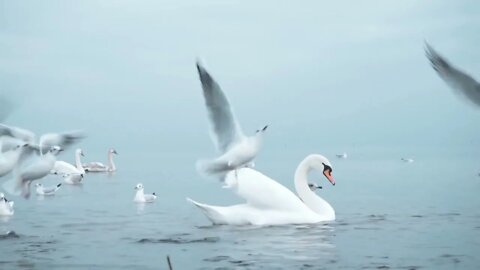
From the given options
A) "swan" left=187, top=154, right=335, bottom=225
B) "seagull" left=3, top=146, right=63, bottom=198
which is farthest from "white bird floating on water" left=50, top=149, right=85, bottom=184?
"swan" left=187, top=154, right=335, bottom=225

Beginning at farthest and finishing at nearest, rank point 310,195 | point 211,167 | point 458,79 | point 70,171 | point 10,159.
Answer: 1. point 70,171
2. point 310,195
3. point 10,159
4. point 211,167
5. point 458,79

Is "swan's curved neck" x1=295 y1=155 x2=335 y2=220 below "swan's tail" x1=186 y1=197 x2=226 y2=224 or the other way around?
the other way around

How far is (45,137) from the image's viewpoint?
34.2 ft

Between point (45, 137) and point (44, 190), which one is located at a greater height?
point (44, 190)

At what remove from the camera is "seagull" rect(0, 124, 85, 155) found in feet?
34.2

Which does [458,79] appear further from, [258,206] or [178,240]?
[178,240]

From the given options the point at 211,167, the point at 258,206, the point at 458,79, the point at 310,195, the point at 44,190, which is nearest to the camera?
the point at 458,79

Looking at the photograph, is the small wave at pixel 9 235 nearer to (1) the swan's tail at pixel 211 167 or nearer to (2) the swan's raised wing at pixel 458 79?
(1) the swan's tail at pixel 211 167

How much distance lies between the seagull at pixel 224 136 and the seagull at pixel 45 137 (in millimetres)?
1589

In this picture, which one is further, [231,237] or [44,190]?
[44,190]

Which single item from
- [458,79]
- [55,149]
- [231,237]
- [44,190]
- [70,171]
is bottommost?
[231,237]

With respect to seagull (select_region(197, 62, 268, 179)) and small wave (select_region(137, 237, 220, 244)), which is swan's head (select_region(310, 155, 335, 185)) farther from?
small wave (select_region(137, 237, 220, 244))

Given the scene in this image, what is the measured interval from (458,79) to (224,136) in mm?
2511

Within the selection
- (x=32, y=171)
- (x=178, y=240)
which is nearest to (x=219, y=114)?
(x=178, y=240)
